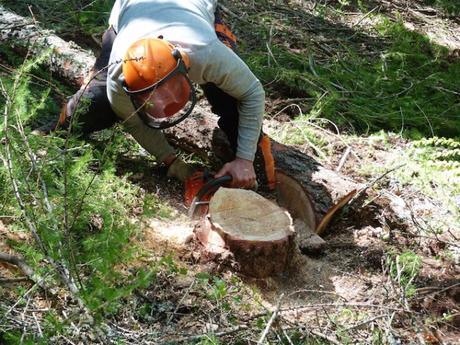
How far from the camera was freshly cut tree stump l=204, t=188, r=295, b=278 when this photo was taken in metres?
3.30

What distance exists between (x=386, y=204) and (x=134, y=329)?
6.44 ft

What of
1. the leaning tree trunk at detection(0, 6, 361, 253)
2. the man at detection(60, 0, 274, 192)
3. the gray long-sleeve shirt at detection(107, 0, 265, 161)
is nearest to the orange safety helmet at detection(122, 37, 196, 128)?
the man at detection(60, 0, 274, 192)

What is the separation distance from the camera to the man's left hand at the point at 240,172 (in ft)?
12.5

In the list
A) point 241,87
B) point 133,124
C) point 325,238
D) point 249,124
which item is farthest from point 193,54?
point 325,238

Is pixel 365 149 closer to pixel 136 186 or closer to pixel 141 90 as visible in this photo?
pixel 136 186

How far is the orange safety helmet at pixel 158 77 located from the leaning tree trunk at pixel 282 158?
73 cm

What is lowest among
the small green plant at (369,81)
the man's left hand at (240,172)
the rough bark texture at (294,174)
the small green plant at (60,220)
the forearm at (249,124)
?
the small green plant at (369,81)

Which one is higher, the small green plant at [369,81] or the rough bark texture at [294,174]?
the rough bark texture at [294,174]

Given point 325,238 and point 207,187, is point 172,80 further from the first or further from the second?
point 325,238

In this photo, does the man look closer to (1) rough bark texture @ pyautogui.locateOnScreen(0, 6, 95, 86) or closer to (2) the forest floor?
(2) the forest floor

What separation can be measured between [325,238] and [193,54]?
147cm

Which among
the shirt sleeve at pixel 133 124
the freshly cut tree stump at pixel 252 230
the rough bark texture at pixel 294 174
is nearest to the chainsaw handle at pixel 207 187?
the freshly cut tree stump at pixel 252 230

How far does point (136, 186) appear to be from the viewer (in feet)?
12.9

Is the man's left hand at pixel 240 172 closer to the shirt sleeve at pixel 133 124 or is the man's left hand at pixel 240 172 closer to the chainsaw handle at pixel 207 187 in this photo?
the chainsaw handle at pixel 207 187
